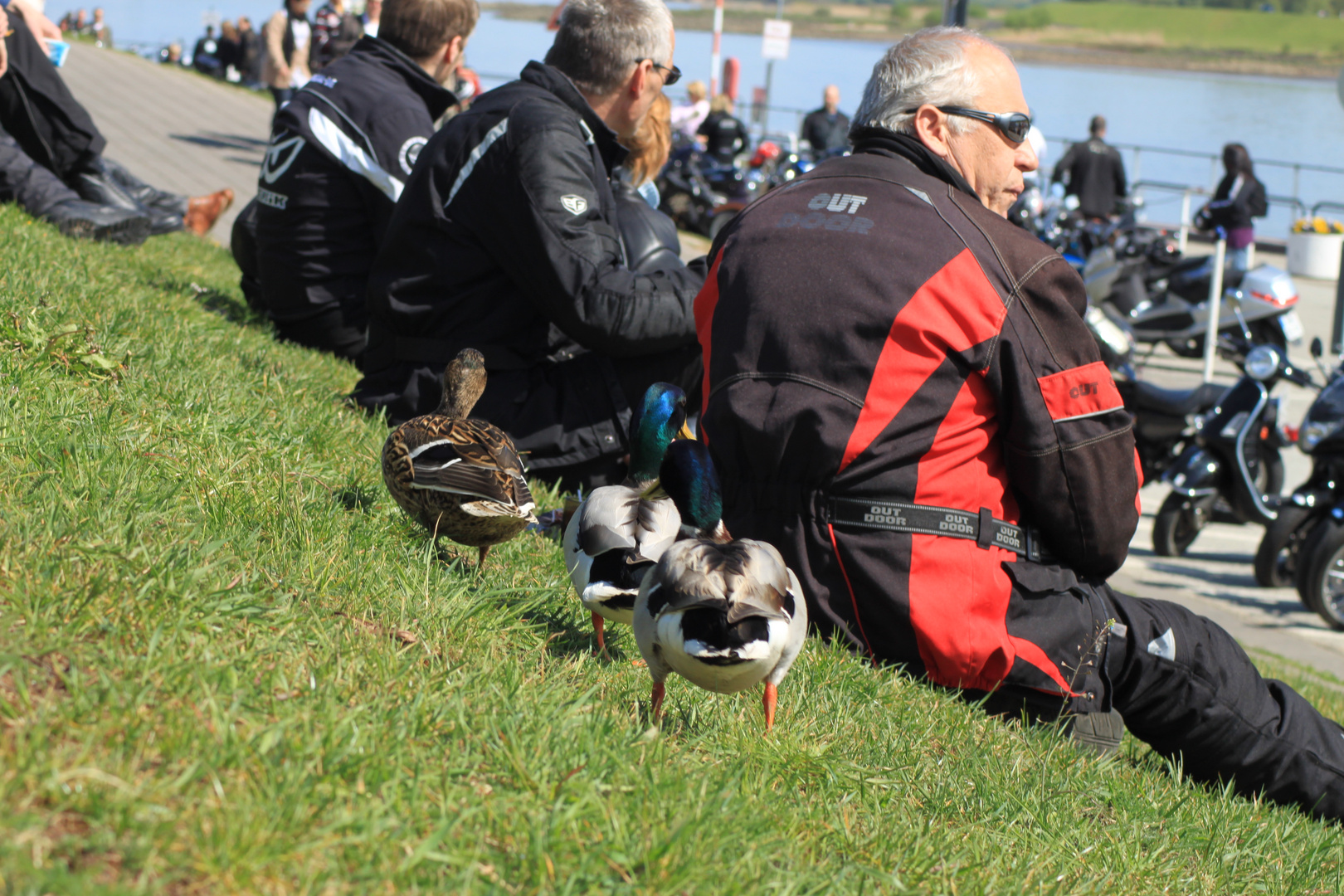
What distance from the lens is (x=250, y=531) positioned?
3.00 metres

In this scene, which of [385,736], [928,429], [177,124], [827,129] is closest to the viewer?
[385,736]

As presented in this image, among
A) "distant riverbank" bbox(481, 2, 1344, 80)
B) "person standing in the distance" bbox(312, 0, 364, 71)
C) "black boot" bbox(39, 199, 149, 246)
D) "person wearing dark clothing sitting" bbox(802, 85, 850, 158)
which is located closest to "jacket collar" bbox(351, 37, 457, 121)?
A: "black boot" bbox(39, 199, 149, 246)

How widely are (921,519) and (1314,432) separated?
594 centimetres

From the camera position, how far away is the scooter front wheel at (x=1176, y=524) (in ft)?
29.8

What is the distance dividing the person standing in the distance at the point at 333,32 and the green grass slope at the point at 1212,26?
124 metres

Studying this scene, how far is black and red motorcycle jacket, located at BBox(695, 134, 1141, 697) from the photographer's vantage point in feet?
10.3

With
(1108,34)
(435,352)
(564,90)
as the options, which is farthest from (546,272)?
(1108,34)

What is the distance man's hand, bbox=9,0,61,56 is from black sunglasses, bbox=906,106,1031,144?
677 centimetres

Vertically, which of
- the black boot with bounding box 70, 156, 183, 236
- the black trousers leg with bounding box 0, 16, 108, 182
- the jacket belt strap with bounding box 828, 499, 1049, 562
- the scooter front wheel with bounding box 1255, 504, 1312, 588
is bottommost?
the scooter front wheel with bounding box 1255, 504, 1312, 588

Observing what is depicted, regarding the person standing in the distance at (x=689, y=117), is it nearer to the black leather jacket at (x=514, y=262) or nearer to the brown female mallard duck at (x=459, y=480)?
the black leather jacket at (x=514, y=262)

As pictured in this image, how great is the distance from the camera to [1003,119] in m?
3.64

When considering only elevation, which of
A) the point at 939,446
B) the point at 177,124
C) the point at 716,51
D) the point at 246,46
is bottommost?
the point at 177,124

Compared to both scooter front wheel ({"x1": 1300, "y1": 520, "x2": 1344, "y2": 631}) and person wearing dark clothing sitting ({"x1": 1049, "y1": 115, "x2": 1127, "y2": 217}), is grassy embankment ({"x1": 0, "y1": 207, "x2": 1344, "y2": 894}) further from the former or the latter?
person wearing dark clothing sitting ({"x1": 1049, "y1": 115, "x2": 1127, "y2": 217})

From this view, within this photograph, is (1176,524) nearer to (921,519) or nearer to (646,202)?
(646,202)
